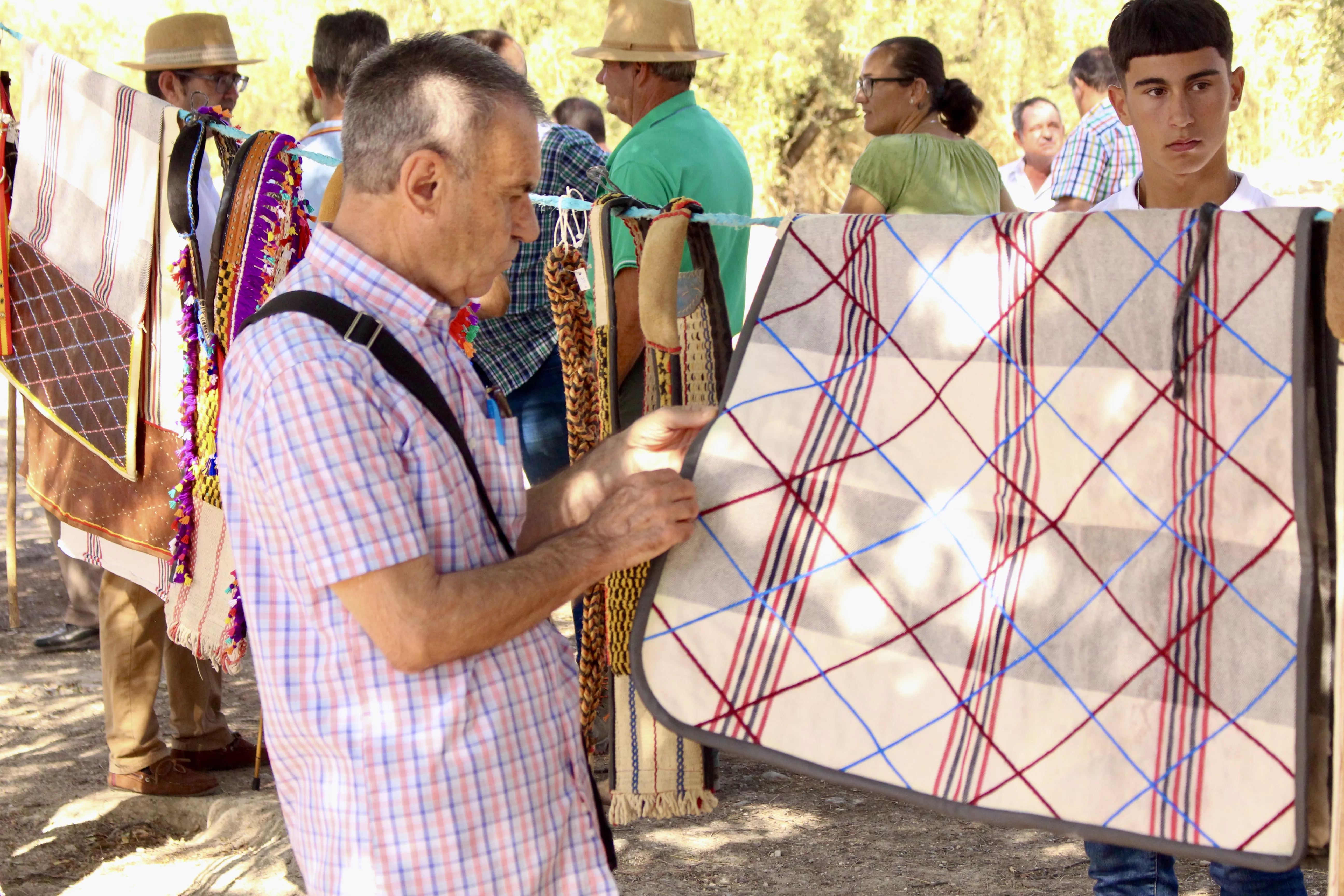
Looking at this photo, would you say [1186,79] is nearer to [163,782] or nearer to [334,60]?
[334,60]

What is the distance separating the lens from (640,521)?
1583 mm

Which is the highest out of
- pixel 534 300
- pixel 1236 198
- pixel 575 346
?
pixel 1236 198

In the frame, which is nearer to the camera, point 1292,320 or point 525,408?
point 1292,320

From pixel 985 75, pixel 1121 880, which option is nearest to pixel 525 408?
pixel 1121 880

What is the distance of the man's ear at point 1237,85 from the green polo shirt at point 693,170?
48.9 inches

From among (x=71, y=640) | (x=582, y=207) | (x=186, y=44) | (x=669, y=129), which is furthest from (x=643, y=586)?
(x=71, y=640)

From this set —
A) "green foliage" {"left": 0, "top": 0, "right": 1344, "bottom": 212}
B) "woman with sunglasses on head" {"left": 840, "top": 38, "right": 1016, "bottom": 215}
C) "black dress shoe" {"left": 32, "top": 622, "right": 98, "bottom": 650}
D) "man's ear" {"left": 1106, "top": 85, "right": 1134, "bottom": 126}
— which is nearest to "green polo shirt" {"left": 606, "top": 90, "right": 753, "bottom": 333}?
"woman with sunglasses on head" {"left": 840, "top": 38, "right": 1016, "bottom": 215}

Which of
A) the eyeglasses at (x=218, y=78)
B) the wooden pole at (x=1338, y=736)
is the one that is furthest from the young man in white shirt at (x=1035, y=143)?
the wooden pole at (x=1338, y=736)

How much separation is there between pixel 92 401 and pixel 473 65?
2.09 m

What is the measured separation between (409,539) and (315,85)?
2.83 meters

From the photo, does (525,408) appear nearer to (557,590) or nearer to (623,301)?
(623,301)

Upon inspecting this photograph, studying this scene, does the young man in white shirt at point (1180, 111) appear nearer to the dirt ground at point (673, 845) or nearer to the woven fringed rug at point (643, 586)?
the woven fringed rug at point (643, 586)

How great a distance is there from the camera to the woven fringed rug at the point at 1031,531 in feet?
4.79

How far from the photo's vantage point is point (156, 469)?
3160 mm
